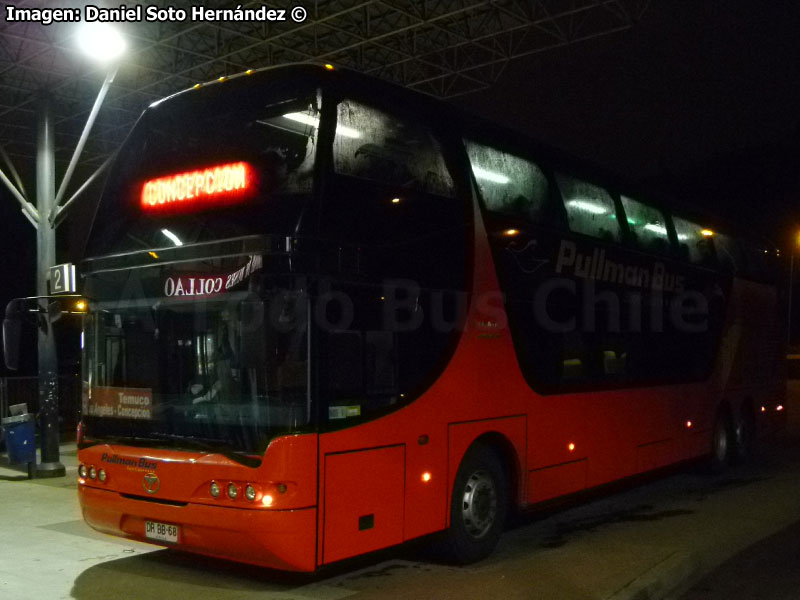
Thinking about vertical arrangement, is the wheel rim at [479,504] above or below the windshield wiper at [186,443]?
below

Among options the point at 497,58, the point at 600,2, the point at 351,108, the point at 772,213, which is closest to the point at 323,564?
the point at 351,108

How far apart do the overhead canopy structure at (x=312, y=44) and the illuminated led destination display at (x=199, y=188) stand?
341 inches

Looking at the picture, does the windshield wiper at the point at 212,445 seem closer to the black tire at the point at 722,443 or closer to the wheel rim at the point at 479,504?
the wheel rim at the point at 479,504

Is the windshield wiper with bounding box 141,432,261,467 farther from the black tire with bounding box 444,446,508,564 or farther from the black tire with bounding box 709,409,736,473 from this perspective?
the black tire with bounding box 709,409,736,473

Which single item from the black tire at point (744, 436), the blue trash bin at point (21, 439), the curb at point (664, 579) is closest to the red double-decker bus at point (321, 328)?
the curb at point (664, 579)

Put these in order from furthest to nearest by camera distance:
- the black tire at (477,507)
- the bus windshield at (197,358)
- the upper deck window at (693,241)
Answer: the upper deck window at (693,241)
the black tire at (477,507)
the bus windshield at (197,358)

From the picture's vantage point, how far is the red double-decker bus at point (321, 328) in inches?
245

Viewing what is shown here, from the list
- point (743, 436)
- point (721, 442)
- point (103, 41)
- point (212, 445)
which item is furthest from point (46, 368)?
point (743, 436)

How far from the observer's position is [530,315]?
8844mm

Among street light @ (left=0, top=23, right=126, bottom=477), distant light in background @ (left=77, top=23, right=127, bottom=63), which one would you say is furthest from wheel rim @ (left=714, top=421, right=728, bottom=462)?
distant light in background @ (left=77, top=23, right=127, bottom=63)

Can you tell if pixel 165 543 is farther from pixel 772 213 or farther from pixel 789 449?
pixel 772 213

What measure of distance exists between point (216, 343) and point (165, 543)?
1.68 meters

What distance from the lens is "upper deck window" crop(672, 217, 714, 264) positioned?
496 inches

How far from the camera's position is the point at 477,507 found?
25.9ft
